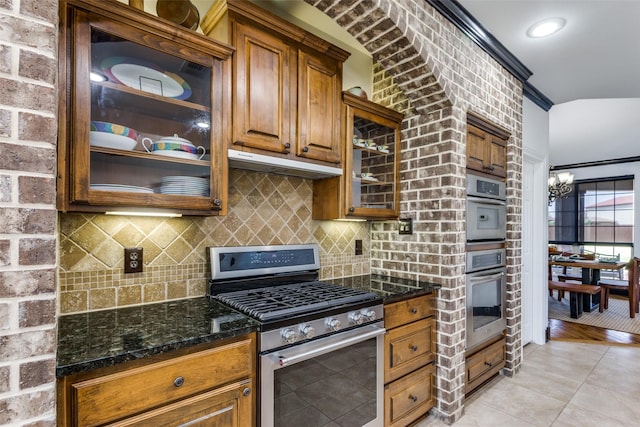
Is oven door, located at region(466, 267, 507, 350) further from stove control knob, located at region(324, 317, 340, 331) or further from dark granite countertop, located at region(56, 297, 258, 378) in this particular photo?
dark granite countertop, located at region(56, 297, 258, 378)

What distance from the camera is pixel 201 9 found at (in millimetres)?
1878

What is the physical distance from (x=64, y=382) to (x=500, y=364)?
10.3 ft

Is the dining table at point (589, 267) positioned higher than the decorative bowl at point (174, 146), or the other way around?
the decorative bowl at point (174, 146)

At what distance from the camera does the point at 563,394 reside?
104 inches

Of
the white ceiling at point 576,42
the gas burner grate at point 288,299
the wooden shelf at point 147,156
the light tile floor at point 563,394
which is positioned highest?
the white ceiling at point 576,42

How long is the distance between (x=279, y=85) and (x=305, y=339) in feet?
4.44

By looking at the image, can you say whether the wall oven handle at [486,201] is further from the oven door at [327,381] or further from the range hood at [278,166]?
the oven door at [327,381]

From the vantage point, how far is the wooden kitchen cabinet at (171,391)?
1021mm

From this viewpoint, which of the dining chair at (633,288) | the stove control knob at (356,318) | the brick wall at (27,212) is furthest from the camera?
the dining chair at (633,288)

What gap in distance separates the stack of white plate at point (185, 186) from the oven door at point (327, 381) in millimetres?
812

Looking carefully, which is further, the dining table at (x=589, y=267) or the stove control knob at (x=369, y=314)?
the dining table at (x=589, y=267)

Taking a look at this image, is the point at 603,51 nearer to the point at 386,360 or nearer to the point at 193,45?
the point at 386,360

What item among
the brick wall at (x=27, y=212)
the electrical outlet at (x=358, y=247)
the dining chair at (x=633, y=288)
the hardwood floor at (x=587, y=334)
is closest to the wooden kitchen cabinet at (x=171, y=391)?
the brick wall at (x=27, y=212)

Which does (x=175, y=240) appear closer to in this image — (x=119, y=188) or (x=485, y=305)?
(x=119, y=188)
